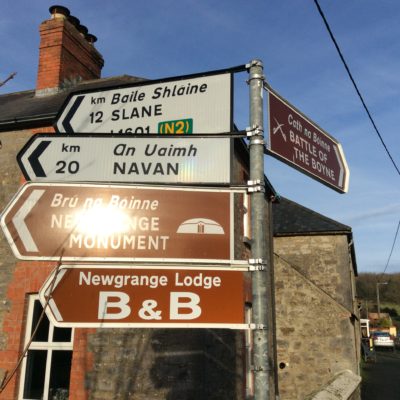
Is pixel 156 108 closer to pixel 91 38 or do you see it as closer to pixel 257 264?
pixel 257 264

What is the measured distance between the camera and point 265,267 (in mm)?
2627

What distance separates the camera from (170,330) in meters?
6.59

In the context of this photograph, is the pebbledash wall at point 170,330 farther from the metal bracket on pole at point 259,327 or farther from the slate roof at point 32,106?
the metal bracket on pole at point 259,327

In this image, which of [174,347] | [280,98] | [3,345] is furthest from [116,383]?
[280,98]

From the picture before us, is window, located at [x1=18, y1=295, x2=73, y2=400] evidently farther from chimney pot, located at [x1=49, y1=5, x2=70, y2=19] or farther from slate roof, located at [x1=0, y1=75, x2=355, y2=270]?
chimney pot, located at [x1=49, y1=5, x2=70, y2=19]

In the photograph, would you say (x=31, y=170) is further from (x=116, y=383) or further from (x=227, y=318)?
(x=116, y=383)

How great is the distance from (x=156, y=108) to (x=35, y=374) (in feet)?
18.6

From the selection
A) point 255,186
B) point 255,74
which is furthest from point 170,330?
point 255,74

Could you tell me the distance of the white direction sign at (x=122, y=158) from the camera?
2.84 meters

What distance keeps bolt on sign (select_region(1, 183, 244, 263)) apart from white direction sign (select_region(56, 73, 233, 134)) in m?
0.58

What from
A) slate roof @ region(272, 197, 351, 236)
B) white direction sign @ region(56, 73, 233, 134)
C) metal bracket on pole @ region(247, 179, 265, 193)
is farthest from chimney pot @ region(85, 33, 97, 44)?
metal bracket on pole @ region(247, 179, 265, 193)

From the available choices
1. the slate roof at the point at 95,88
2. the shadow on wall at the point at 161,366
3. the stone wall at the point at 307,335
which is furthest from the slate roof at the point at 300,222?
the shadow on wall at the point at 161,366

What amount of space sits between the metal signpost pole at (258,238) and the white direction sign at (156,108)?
0.18 meters

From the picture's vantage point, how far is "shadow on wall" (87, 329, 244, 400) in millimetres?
6434
